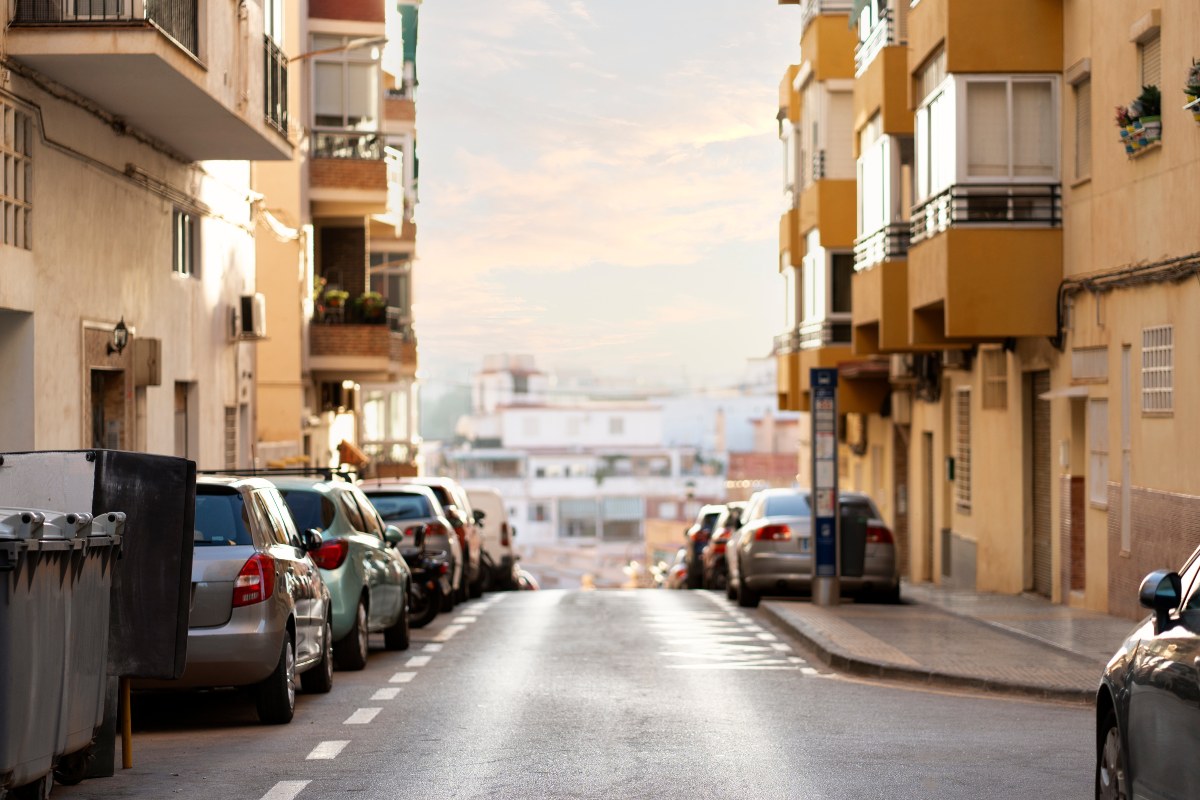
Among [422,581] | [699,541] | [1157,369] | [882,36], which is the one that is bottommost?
[699,541]

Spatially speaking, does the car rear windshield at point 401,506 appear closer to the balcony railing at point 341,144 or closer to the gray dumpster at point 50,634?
the gray dumpster at point 50,634

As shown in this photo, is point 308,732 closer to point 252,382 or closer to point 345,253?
point 252,382

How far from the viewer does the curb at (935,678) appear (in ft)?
48.0

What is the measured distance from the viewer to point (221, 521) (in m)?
12.8

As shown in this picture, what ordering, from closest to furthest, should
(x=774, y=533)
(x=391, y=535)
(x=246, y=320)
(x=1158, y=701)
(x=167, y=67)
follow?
(x=1158, y=701)
(x=391, y=535)
(x=167, y=67)
(x=774, y=533)
(x=246, y=320)

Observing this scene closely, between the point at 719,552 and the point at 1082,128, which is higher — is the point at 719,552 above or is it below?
below

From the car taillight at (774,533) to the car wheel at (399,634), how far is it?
7629 millimetres

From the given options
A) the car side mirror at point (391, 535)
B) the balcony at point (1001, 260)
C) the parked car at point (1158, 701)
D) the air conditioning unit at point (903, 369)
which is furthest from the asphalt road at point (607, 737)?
the air conditioning unit at point (903, 369)

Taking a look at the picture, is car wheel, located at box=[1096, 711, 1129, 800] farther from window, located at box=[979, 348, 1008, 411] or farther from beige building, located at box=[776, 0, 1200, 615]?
window, located at box=[979, 348, 1008, 411]

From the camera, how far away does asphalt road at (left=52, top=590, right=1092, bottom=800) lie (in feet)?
33.5

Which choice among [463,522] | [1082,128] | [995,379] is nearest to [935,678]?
[1082,128]

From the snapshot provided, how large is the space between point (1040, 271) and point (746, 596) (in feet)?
18.1

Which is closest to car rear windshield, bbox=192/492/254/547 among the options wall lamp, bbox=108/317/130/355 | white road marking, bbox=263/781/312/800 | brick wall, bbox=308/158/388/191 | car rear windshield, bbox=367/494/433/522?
white road marking, bbox=263/781/312/800

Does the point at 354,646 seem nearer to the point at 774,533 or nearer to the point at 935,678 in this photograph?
the point at 935,678
